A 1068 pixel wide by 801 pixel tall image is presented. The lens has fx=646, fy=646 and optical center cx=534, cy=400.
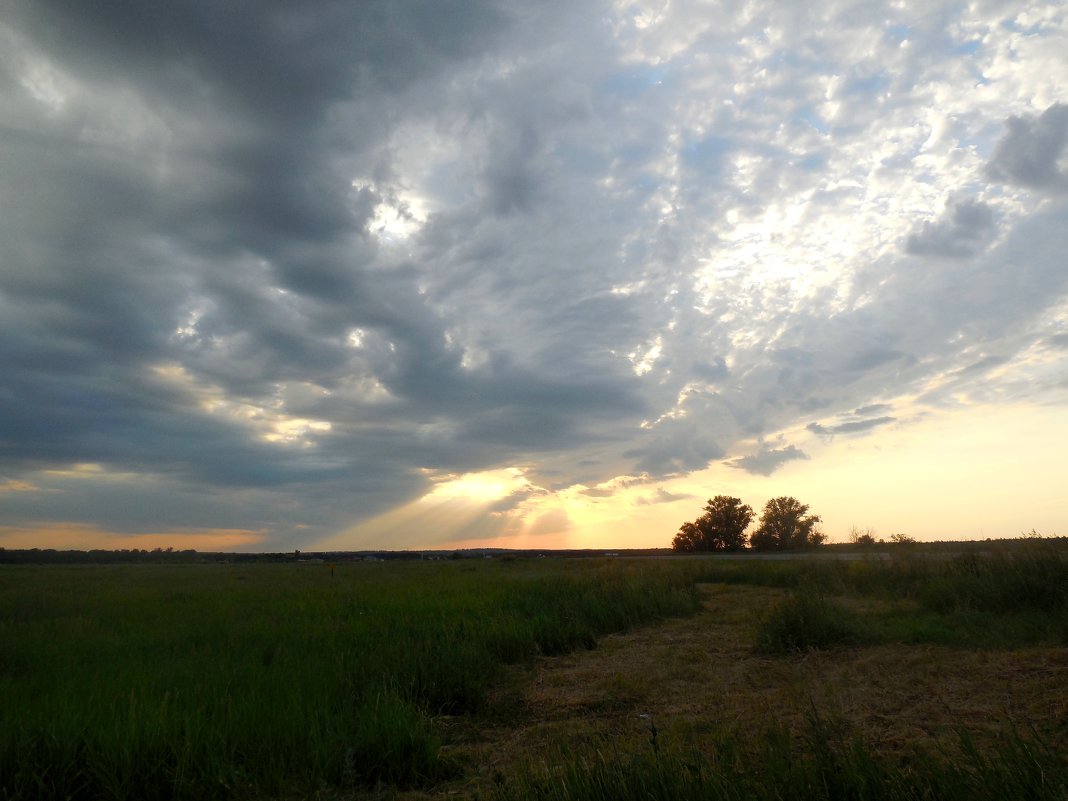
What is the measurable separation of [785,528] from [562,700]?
5653 centimetres

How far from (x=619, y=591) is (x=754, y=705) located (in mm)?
9265

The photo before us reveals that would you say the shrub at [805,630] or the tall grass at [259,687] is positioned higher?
the shrub at [805,630]

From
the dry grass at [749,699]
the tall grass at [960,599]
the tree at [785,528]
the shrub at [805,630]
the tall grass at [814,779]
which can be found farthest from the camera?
the tree at [785,528]

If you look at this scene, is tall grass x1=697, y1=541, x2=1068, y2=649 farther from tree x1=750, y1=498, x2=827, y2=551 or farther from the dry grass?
tree x1=750, y1=498, x2=827, y2=551

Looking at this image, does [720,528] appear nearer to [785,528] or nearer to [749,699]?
[785,528]

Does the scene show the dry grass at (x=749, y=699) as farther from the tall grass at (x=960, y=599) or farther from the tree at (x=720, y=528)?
the tree at (x=720, y=528)

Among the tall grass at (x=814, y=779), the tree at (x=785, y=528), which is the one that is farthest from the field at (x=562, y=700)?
the tree at (x=785, y=528)

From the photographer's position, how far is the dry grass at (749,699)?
537cm

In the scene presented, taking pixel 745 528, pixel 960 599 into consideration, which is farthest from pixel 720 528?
pixel 960 599

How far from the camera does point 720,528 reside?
208ft

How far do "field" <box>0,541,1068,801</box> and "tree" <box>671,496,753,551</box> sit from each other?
50.0 m

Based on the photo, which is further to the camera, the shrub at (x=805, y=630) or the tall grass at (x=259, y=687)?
the shrub at (x=805, y=630)

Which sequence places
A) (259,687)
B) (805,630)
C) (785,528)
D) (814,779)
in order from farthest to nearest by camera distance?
(785,528) → (805,630) → (259,687) → (814,779)

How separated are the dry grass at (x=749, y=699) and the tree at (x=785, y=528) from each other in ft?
A: 173
